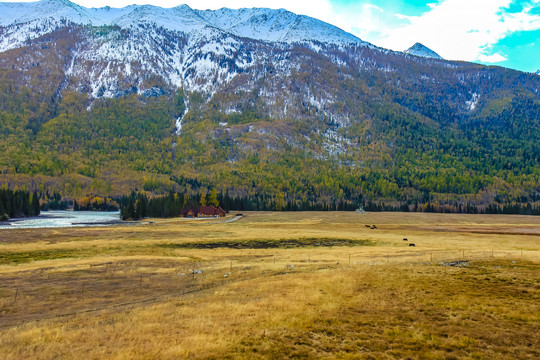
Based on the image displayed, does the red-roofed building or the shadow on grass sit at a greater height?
the red-roofed building

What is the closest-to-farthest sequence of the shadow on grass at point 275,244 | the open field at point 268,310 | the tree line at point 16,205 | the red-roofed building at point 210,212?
the open field at point 268,310
the shadow on grass at point 275,244
the tree line at point 16,205
the red-roofed building at point 210,212

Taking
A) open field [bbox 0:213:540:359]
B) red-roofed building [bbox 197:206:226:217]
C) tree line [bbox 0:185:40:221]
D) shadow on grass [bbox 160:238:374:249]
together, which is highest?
tree line [bbox 0:185:40:221]

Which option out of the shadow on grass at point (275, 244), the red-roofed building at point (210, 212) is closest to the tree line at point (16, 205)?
the red-roofed building at point (210, 212)

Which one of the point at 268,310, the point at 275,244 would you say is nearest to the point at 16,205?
the point at 275,244

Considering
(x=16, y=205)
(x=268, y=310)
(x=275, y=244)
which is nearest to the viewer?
(x=268, y=310)

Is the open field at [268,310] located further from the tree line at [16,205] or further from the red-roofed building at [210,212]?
the red-roofed building at [210,212]

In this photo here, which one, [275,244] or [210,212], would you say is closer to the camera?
[275,244]

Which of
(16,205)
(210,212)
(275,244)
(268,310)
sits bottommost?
(275,244)

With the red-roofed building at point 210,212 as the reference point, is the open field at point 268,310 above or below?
below

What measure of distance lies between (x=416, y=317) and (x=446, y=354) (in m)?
5.43

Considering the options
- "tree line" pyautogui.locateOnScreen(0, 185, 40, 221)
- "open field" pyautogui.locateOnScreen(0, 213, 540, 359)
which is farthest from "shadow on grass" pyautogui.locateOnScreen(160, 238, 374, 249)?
"tree line" pyautogui.locateOnScreen(0, 185, 40, 221)

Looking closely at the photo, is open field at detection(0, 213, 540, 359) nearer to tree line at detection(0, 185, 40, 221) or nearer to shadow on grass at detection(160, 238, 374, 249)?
shadow on grass at detection(160, 238, 374, 249)

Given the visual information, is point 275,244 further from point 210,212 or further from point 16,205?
point 16,205

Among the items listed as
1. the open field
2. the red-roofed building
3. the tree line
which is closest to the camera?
the open field
